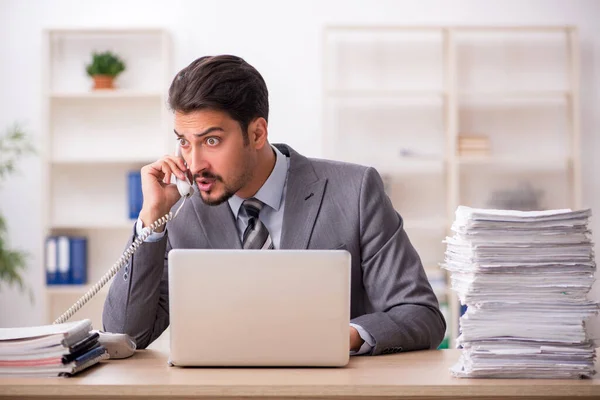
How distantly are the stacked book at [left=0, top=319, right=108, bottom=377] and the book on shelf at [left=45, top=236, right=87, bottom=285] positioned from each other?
11.1 feet

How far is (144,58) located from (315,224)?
321cm

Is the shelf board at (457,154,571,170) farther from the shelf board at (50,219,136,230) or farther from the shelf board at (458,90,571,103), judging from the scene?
the shelf board at (50,219,136,230)

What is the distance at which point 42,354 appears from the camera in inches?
60.7

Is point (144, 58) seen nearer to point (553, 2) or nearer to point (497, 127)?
point (497, 127)

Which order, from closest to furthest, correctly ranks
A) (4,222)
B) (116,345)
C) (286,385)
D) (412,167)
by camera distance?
(286,385)
(116,345)
(4,222)
(412,167)

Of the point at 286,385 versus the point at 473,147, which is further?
the point at 473,147

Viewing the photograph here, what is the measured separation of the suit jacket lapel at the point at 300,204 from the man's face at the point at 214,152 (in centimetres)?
15

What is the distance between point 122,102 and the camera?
5.12 m

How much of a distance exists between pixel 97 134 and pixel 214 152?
10.6 ft

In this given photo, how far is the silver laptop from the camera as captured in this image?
1.53 metres

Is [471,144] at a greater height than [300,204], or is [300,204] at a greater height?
[471,144]

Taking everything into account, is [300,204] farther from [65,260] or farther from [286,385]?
[65,260]

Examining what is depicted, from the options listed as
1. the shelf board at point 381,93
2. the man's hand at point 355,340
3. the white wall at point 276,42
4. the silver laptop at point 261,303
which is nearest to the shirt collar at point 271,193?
the man's hand at point 355,340

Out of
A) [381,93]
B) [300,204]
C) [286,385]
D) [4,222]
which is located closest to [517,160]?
[381,93]
